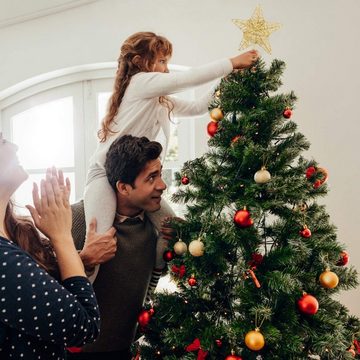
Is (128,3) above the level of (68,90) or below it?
above

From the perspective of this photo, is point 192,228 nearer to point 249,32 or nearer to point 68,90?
point 249,32

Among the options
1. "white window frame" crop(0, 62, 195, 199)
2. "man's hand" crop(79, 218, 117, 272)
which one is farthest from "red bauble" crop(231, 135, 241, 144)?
"white window frame" crop(0, 62, 195, 199)

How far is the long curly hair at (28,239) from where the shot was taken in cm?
109

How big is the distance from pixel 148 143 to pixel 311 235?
687mm

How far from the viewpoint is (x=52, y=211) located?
1.07m

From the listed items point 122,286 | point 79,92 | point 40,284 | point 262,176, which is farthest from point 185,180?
point 79,92

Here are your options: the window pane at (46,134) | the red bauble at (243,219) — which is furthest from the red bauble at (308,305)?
the window pane at (46,134)

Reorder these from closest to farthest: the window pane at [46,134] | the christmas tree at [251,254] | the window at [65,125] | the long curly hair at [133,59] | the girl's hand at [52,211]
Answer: the girl's hand at [52,211]
the christmas tree at [251,254]
the long curly hair at [133,59]
the window at [65,125]
the window pane at [46,134]

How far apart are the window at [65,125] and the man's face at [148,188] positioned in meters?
1.16

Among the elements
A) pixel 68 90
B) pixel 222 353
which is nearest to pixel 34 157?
pixel 68 90

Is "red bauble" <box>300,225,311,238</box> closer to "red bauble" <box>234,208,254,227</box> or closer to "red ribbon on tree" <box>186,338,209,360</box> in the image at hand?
Answer: "red bauble" <box>234,208,254,227</box>

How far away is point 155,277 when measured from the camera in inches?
72.5

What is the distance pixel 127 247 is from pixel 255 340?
2.34 ft

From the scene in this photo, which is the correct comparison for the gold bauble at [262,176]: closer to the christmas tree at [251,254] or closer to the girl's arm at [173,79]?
the christmas tree at [251,254]
